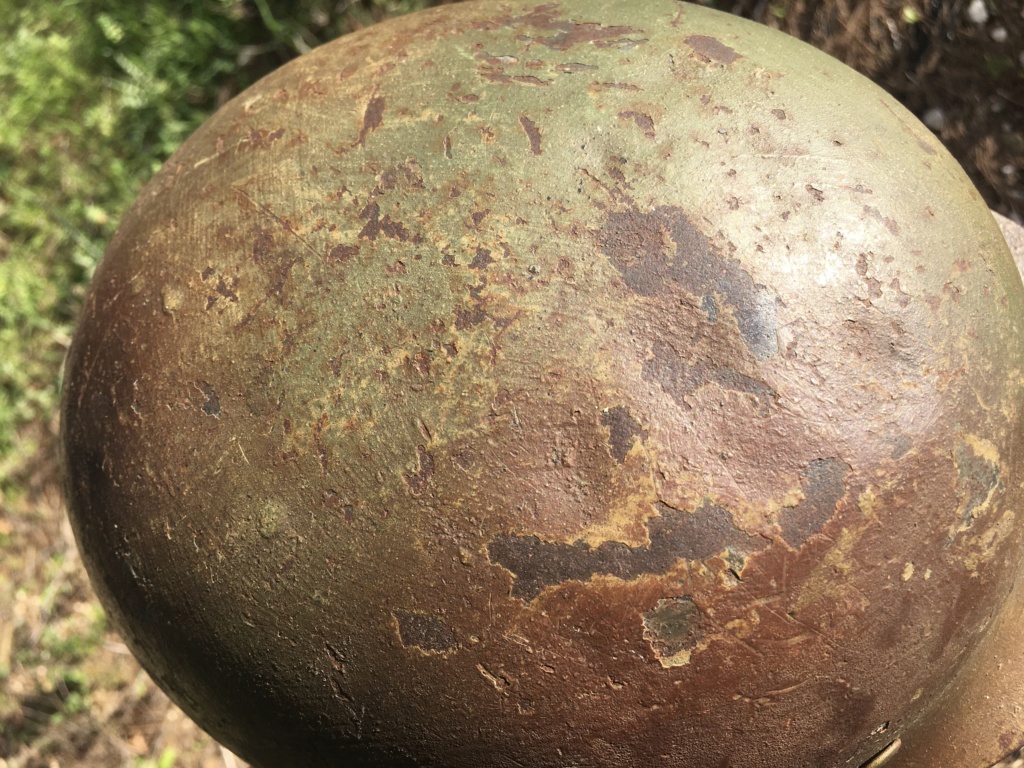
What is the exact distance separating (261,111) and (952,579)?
54.8 inches

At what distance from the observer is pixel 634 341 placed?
50.9 inches

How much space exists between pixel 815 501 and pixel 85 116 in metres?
3.49

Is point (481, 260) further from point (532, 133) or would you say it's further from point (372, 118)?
point (372, 118)

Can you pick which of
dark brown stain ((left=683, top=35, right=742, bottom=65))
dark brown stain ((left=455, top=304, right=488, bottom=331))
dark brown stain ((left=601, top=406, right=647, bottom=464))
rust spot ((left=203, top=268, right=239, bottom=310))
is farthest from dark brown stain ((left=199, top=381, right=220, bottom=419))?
dark brown stain ((left=683, top=35, right=742, bottom=65))

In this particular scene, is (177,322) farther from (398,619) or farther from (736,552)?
(736,552)

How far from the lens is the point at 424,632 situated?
132 centimetres

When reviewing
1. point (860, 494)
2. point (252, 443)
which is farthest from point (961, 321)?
point (252, 443)

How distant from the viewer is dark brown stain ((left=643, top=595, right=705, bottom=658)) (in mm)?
1292

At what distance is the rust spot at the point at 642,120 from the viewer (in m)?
1.41

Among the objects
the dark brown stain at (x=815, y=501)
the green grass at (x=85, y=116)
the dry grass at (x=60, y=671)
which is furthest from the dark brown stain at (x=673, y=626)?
the green grass at (x=85, y=116)

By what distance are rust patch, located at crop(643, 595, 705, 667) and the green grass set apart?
2861 millimetres

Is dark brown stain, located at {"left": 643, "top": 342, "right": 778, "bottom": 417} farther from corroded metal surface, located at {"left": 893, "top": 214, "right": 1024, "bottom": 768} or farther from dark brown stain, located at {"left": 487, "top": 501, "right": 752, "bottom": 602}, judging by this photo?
corroded metal surface, located at {"left": 893, "top": 214, "right": 1024, "bottom": 768}

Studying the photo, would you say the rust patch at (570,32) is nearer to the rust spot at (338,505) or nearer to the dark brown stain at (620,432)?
the dark brown stain at (620,432)

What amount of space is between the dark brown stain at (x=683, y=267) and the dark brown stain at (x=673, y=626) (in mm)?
367
